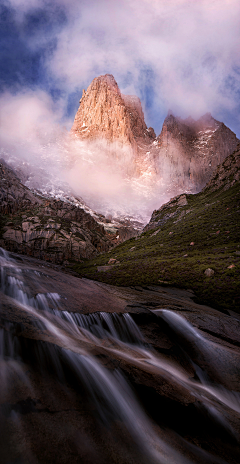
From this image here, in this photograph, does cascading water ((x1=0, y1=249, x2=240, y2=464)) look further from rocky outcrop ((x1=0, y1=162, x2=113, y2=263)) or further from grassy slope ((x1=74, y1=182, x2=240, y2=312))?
rocky outcrop ((x1=0, y1=162, x2=113, y2=263))

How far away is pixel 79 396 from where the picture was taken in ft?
20.6

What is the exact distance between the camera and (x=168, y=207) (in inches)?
3826

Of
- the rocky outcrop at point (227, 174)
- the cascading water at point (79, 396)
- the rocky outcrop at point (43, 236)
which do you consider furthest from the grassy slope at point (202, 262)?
the rocky outcrop at point (43, 236)

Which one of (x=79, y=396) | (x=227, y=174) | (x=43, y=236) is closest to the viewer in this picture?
(x=79, y=396)

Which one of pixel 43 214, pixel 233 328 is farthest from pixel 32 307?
pixel 43 214

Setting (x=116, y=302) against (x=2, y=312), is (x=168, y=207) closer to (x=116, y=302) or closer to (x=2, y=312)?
(x=116, y=302)

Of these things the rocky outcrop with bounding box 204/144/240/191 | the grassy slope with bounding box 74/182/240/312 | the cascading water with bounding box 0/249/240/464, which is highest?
the rocky outcrop with bounding box 204/144/240/191

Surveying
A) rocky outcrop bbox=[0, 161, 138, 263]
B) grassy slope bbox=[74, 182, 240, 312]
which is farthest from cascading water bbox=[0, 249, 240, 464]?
rocky outcrop bbox=[0, 161, 138, 263]

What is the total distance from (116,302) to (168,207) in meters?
85.9

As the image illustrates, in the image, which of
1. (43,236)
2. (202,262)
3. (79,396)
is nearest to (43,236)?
(43,236)

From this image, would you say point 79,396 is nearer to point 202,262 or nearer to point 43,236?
point 202,262

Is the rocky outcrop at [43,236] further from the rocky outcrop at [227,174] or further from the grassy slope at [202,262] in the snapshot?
the rocky outcrop at [227,174]

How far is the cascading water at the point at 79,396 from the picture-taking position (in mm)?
4797

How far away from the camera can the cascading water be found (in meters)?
4.80
